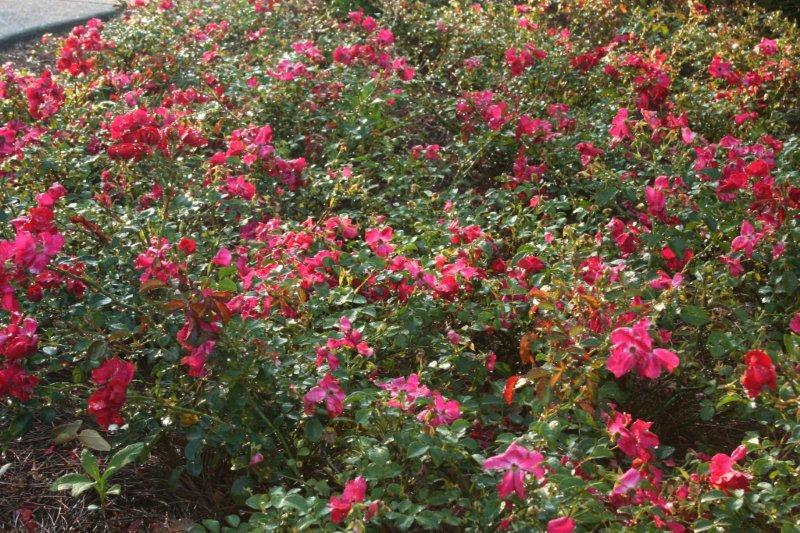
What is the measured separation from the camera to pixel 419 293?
2420 millimetres

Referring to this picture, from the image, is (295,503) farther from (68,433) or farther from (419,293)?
(419,293)

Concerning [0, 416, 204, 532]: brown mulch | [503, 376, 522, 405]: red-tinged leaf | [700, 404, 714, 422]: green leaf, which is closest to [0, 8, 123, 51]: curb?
[0, 416, 204, 532]: brown mulch

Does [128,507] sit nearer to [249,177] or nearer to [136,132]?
[136,132]

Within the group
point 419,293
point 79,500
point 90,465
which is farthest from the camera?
point 419,293

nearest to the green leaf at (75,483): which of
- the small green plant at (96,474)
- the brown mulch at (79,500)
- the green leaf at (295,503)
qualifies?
the small green plant at (96,474)

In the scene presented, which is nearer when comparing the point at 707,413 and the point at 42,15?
the point at 707,413

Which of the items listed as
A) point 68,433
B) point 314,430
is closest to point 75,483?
point 68,433

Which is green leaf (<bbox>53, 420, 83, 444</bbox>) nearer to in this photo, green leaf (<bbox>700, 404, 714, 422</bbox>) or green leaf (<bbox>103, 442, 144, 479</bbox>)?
green leaf (<bbox>103, 442, 144, 479</bbox>)

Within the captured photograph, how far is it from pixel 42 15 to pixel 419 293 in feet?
16.5

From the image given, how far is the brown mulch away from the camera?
6.85 feet

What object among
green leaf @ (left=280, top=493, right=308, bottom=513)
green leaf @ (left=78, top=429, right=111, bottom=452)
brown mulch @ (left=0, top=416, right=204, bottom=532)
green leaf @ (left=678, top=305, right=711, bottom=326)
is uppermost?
green leaf @ (left=678, top=305, right=711, bottom=326)

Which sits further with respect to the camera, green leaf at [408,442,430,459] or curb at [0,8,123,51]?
curb at [0,8,123,51]

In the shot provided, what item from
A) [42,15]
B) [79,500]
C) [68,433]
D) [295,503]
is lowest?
[42,15]

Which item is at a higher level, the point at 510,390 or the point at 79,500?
the point at 510,390
